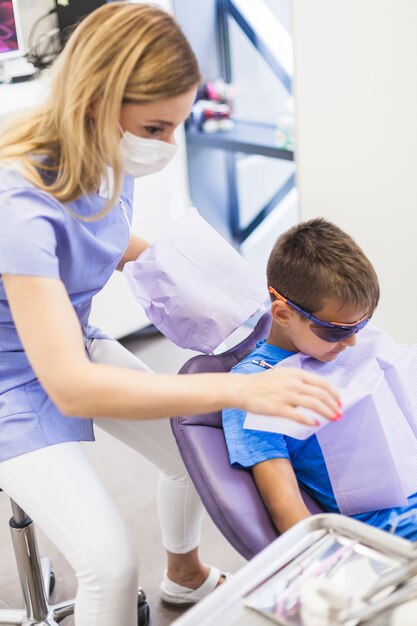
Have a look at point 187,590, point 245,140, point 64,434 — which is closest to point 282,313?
point 64,434

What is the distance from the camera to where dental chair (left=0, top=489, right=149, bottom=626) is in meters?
1.70

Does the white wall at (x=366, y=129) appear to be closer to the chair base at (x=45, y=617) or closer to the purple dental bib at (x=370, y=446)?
the purple dental bib at (x=370, y=446)

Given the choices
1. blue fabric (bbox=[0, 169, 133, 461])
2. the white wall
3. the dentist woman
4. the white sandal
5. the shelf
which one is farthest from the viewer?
the shelf

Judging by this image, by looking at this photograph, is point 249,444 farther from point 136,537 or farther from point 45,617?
point 136,537

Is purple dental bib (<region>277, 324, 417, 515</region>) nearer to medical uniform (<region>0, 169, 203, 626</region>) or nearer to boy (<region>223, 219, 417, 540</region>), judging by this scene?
boy (<region>223, 219, 417, 540</region>)

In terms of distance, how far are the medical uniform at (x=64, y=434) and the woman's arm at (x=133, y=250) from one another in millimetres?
149

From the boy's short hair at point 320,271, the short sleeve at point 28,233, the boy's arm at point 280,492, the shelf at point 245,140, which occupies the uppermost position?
the short sleeve at point 28,233

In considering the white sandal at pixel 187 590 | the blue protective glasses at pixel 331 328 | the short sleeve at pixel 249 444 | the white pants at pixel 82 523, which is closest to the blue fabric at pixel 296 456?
the short sleeve at pixel 249 444

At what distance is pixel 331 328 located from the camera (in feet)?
4.50

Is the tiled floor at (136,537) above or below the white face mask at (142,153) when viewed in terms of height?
below

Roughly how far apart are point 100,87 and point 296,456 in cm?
70

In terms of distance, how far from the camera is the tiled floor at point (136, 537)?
6.40 feet

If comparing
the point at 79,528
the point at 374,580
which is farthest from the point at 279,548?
the point at 79,528

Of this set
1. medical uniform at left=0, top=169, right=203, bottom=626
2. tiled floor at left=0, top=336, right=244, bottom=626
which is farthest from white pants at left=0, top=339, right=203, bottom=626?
tiled floor at left=0, top=336, right=244, bottom=626
